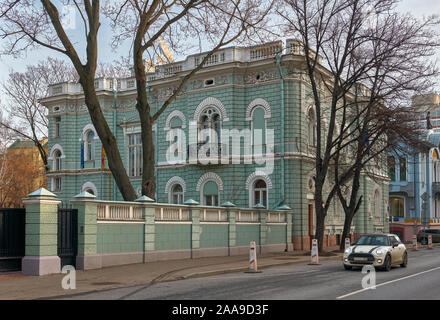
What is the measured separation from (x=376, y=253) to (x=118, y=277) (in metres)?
8.81

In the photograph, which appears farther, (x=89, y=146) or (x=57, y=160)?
Result: (x=57, y=160)

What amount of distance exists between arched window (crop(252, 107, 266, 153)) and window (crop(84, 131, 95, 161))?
1431cm

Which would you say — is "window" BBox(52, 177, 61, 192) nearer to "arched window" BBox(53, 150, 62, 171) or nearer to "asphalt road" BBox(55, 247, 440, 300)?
"arched window" BBox(53, 150, 62, 171)

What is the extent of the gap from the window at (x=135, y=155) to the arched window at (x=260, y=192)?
34.2 feet

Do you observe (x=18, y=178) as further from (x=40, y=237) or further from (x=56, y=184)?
(x=40, y=237)

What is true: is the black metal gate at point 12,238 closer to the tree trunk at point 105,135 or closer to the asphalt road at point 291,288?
the asphalt road at point 291,288

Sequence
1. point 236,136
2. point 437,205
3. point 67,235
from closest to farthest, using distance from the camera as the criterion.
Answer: point 67,235, point 236,136, point 437,205

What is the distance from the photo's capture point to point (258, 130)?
34438 millimetres

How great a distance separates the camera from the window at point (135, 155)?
135 feet

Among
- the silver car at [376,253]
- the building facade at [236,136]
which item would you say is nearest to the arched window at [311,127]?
the building facade at [236,136]

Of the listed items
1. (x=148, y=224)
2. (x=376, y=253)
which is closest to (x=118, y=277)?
(x=148, y=224)

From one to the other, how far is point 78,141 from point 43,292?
3046 centimetres

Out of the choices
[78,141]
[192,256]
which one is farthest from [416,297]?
[78,141]

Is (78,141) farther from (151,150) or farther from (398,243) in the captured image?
(398,243)
